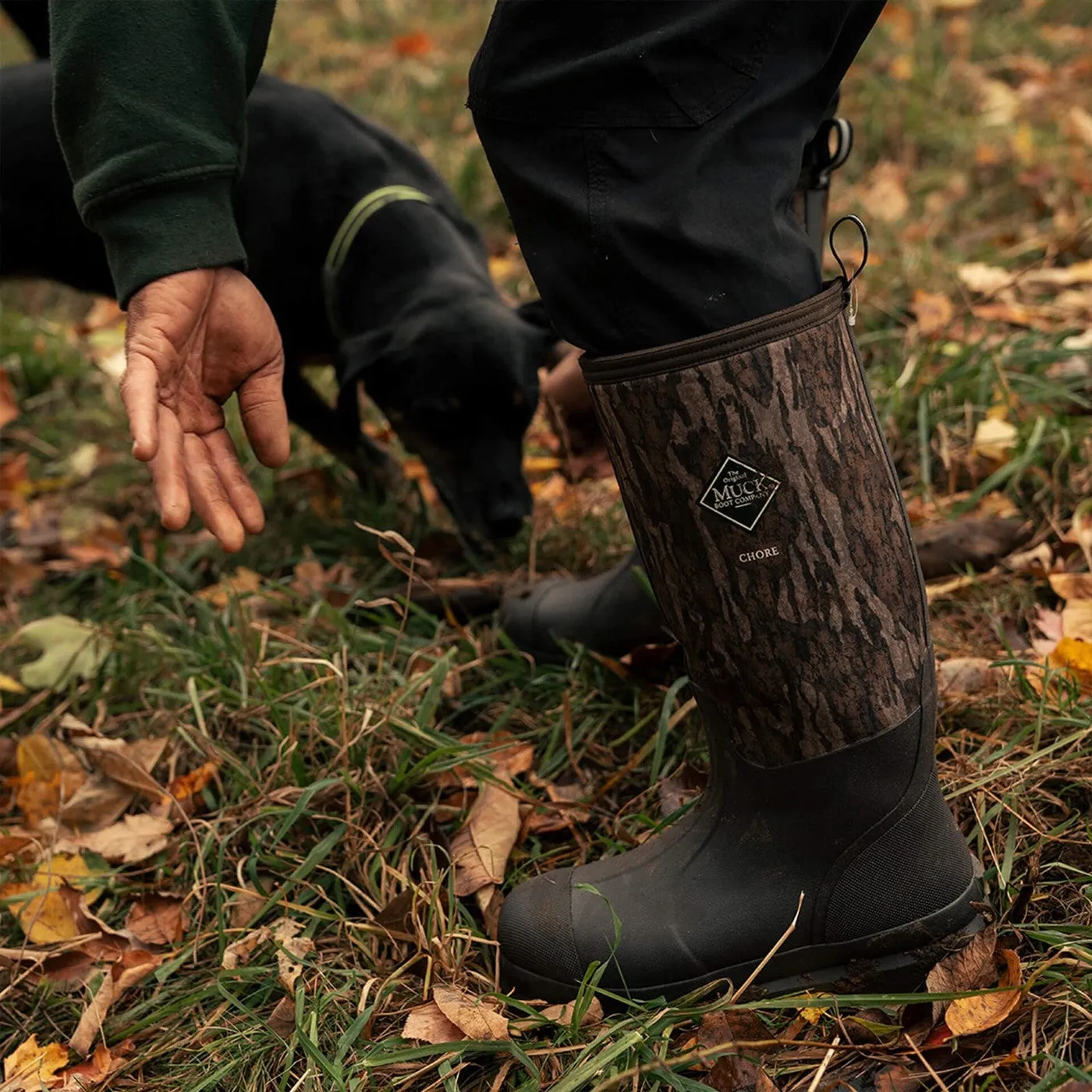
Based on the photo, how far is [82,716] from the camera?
90.0 inches

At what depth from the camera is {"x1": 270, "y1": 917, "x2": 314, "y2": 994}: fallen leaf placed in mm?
1578

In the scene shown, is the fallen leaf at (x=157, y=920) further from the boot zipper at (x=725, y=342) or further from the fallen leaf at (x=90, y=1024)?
the boot zipper at (x=725, y=342)

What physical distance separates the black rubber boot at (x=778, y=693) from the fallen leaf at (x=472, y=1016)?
105 millimetres

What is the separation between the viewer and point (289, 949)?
164cm

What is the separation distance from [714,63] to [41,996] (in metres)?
1.52

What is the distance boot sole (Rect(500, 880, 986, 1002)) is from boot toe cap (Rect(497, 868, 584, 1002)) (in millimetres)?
87

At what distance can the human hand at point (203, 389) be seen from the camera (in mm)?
1425

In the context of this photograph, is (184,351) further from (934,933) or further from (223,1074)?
(934,933)

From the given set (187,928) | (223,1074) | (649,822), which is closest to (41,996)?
(187,928)

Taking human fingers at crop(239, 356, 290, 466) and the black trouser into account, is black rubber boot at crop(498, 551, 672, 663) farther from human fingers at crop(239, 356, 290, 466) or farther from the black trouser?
the black trouser

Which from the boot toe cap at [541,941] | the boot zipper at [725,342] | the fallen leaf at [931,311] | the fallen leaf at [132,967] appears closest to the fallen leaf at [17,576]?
the fallen leaf at [132,967]

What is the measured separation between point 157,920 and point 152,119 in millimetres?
1156

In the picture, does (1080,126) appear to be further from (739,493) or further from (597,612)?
(739,493)

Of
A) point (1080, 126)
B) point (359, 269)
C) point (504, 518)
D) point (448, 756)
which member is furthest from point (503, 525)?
point (1080, 126)
